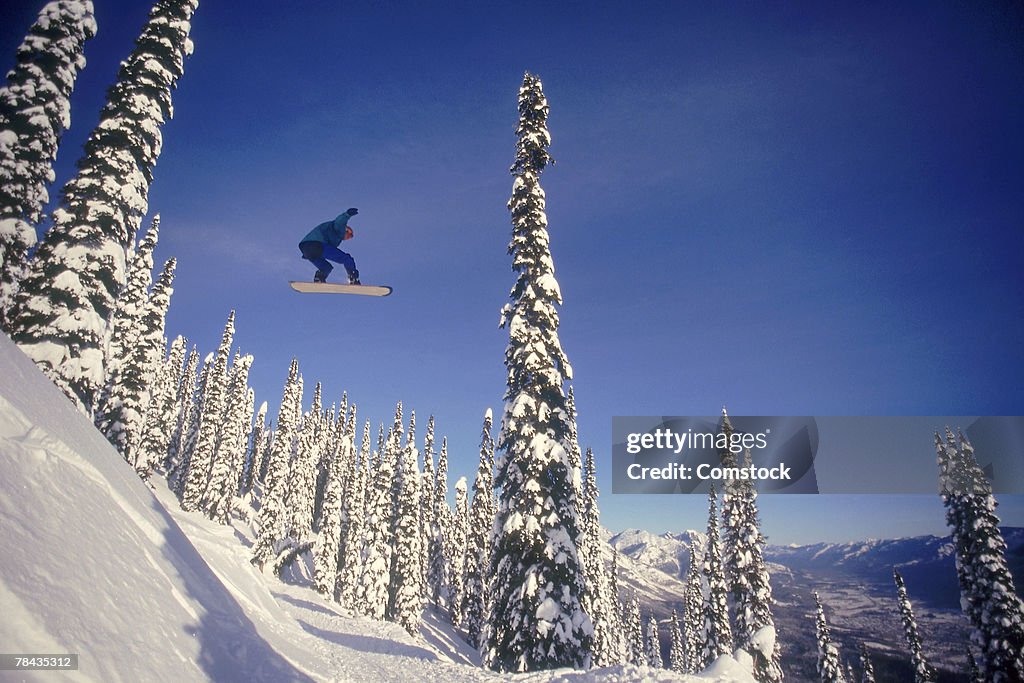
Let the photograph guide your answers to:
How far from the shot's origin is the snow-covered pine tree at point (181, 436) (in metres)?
62.0

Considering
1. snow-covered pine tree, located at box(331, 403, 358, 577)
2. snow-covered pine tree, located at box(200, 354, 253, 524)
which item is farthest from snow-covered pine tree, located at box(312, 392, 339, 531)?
snow-covered pine tree, located at box(200, 354, 253, 524)

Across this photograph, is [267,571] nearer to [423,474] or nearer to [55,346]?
[423,474]

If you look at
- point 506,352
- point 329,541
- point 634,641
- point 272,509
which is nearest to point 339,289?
point 506,352

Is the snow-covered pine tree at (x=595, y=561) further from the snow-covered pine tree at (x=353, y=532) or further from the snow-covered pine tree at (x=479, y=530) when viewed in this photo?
the snow-covered pine tree at (x=353, y=532)

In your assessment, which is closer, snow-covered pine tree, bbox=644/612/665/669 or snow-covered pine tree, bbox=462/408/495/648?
snow-covered pine tree, bbox=462/408/495/648

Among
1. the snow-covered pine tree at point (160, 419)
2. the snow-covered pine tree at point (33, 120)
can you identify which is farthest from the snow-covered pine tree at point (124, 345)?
the snow-covered pine tree at point (33, 120)

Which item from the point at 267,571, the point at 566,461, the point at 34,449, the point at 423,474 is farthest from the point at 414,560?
the point at 34,449

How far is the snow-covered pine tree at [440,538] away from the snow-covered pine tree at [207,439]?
21.6 meters

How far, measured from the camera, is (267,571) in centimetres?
4181

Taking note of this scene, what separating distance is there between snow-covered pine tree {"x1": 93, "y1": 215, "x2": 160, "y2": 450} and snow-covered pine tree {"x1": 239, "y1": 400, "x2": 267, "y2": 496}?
155ft

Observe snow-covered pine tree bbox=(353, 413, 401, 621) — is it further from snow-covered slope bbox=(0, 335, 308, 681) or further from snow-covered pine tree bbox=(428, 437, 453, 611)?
snow-covered slope bbox=(0, 335, 308, 681)

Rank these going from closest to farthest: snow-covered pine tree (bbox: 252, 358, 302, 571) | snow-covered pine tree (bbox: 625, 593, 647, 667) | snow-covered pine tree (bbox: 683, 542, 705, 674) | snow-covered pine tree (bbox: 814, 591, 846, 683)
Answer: snow-covered pine tree (bbox: 814, 591, 846, 683) → snow-covered pine tree (bbox: 252, 358, 302, 571) → snow-covered pine tree (bbox: 683, 542, 705, 674) → snow-covered pine tree (bbox: 625, 593, 647, 667)

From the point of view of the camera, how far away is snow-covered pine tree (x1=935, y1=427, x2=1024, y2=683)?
2436cm

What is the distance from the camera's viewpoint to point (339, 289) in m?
16.7
